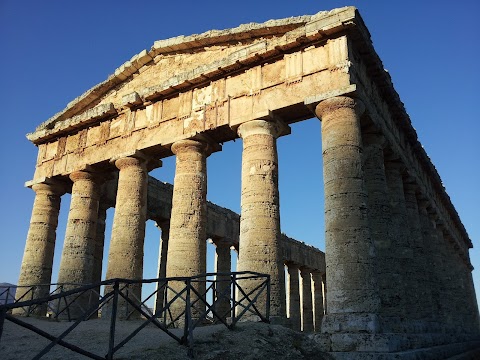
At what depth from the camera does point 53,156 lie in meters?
18.5

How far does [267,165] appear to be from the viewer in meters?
12.7

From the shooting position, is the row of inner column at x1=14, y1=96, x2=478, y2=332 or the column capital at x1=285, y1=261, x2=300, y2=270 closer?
the row of inner column at x1=14, y1=96, x2=478, y2=332

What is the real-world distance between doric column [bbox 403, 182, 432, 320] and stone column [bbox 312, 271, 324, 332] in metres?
15.7

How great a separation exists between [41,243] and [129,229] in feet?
15.4

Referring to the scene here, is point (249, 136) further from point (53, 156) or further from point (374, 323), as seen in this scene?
point (53, 156)

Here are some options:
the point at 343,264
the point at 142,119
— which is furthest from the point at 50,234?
the point at 343,264

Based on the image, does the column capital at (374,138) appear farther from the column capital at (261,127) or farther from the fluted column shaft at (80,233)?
the fluted column shaft at (80,233)

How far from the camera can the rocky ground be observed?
19.8ft

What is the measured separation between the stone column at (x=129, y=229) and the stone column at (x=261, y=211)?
165 inches

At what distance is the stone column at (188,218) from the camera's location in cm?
1322

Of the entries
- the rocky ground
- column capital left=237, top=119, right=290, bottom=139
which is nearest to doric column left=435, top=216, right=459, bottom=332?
column capital left=237, top=119, right=290, bottom=139

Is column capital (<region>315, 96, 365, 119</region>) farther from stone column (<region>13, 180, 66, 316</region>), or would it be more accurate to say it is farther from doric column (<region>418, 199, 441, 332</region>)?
stone column (<region>13, 180, 66, 316</region>)

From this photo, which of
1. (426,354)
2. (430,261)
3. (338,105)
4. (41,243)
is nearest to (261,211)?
(338,105)

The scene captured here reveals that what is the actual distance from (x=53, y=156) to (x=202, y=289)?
9627 millimetres
